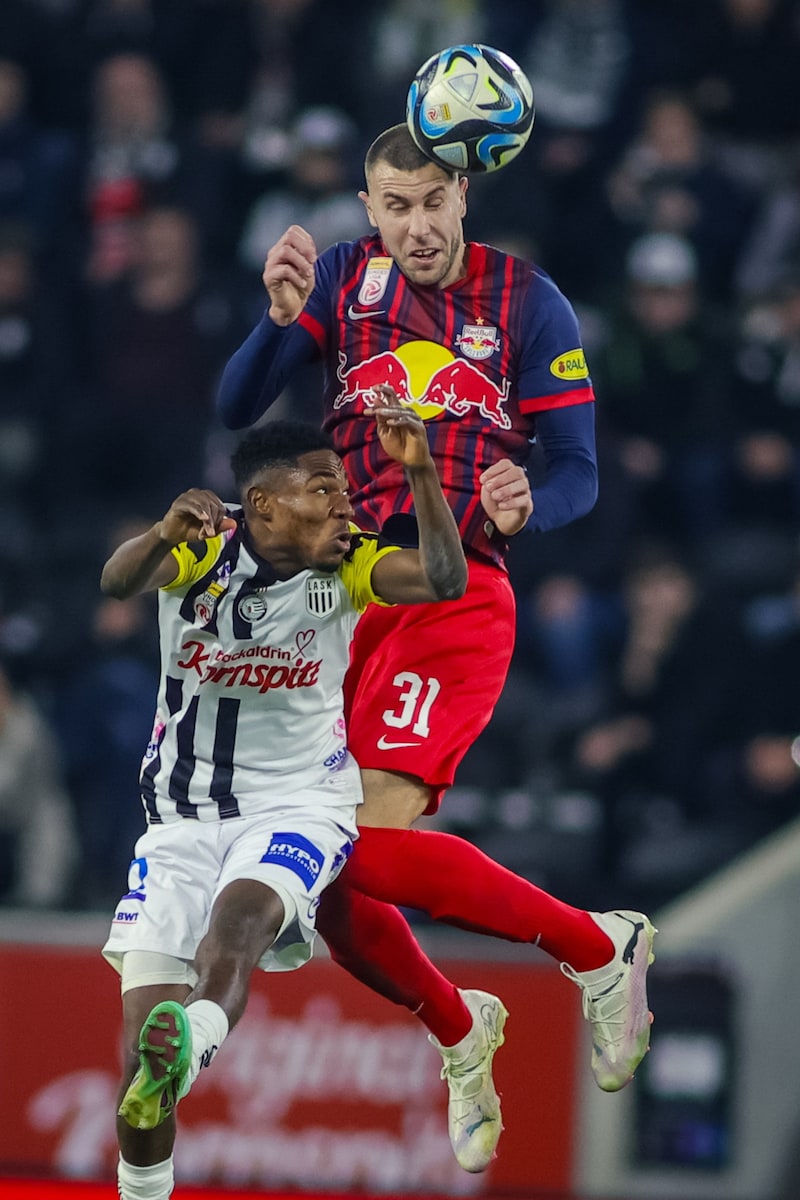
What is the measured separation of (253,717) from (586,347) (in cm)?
499

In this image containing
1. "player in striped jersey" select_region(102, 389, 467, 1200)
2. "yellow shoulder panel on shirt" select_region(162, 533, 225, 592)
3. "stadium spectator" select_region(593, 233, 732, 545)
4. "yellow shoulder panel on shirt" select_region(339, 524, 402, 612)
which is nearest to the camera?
"player in striped jersey" select_region(102, 389, 467, 1200)

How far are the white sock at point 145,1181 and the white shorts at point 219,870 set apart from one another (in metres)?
0.48

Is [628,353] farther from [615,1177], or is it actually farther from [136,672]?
[615,1177]

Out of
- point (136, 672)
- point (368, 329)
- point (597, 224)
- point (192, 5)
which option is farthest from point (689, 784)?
point (192, 5)

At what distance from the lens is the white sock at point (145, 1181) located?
470 centimetres

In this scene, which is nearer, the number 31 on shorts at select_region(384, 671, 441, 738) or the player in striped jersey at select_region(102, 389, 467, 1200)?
the player in striped jersey at select_region(102, 389, 467, 1200)

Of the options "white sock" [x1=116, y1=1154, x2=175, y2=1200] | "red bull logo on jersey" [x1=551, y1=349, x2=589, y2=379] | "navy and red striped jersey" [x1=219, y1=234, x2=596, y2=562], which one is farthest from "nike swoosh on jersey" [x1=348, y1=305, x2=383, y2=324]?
"white sock" [x1=116, y1=1154, x2=175, y2=1200]

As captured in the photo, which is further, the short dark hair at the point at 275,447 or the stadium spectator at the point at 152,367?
the stadium spectator at the point at 152,367

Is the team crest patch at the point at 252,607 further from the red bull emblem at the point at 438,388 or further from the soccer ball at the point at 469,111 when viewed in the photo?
the soccer ball at the point at 469,111

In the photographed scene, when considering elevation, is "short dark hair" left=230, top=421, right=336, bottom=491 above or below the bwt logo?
above

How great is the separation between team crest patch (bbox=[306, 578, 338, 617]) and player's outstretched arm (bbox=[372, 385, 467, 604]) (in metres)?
0.18

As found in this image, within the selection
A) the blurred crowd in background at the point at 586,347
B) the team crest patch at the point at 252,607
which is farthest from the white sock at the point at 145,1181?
the blurred crowd in background at the point at 586,347

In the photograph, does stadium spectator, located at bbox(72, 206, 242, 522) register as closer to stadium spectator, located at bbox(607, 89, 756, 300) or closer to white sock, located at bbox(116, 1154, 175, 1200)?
stadium spectator, located at bbox(607, 89, 756, 300)

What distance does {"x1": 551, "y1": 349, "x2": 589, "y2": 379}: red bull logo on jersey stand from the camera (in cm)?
520
